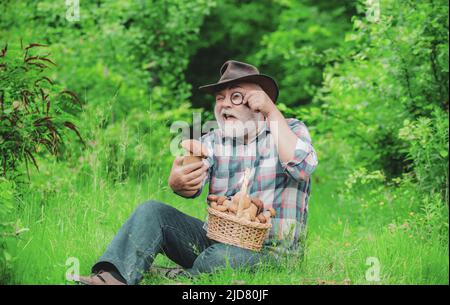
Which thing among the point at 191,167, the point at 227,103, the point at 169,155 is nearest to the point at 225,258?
the point at 191,167

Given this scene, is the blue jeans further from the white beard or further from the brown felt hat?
the brown felt hat

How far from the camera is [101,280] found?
11.1ft

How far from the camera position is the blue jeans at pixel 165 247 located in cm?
342

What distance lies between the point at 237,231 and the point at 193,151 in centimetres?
Result: 47

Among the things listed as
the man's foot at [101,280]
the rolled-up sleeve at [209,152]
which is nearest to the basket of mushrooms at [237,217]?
the rolled-up sleeve at [209,152]

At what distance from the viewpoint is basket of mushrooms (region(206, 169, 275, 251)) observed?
3445 millimetres

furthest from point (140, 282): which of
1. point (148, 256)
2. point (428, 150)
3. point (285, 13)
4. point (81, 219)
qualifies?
point (285, 13)

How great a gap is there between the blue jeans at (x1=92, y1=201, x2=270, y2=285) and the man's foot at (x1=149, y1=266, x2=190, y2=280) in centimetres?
4

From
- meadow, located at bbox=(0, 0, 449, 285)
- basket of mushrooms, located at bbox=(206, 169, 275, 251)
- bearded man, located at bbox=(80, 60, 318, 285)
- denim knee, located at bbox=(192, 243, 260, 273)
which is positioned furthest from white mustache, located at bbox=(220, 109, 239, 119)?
meadow, located at bbox=(0, 0, 449, 285)

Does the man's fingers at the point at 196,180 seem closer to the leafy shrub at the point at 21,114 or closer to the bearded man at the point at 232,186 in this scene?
the bearded man at the point at 232,186

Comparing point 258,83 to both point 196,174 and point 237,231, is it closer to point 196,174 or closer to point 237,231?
point 196,174

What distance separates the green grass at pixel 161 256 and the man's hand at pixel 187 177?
Result: 0.46m

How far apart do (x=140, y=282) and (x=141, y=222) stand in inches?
12.3
